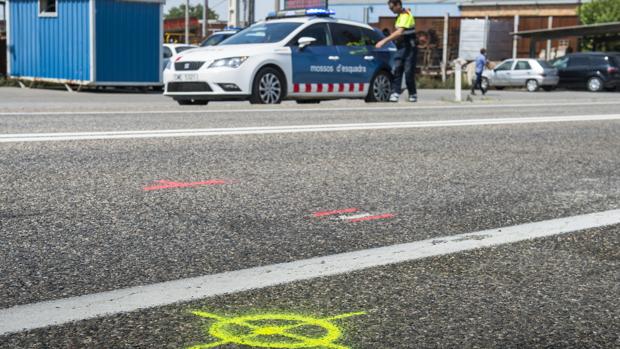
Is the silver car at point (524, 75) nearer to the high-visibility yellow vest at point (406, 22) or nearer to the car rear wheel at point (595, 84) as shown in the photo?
the car rear wheel at point (595, 84)

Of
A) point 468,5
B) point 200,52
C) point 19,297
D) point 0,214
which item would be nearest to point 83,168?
point 0,214

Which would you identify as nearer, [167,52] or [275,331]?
[275,331]

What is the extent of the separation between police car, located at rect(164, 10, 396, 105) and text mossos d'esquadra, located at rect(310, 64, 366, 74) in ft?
0.04

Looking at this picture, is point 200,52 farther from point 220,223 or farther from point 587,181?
point 220,223

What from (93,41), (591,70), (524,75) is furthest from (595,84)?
(93,41)

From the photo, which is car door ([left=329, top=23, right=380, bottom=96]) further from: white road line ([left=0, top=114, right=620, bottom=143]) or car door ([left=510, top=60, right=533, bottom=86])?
car door ([left=510, top=60, right=533, bottom=86])

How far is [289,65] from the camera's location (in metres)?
15.2

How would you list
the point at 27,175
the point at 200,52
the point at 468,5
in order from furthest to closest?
the point at 468,5
the point at 200,52
the point at 27,175

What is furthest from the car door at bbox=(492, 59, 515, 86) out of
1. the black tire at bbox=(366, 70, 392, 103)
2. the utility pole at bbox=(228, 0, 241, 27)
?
the black tire at bbox=(366, 70, 392, 103)

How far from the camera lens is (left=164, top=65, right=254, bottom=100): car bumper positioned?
14.6 m

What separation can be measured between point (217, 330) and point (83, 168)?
3642 millimetres

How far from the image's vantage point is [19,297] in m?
3.31

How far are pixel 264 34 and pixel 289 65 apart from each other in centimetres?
86

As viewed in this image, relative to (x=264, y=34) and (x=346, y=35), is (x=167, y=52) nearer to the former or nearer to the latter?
(x=346, y=35)
